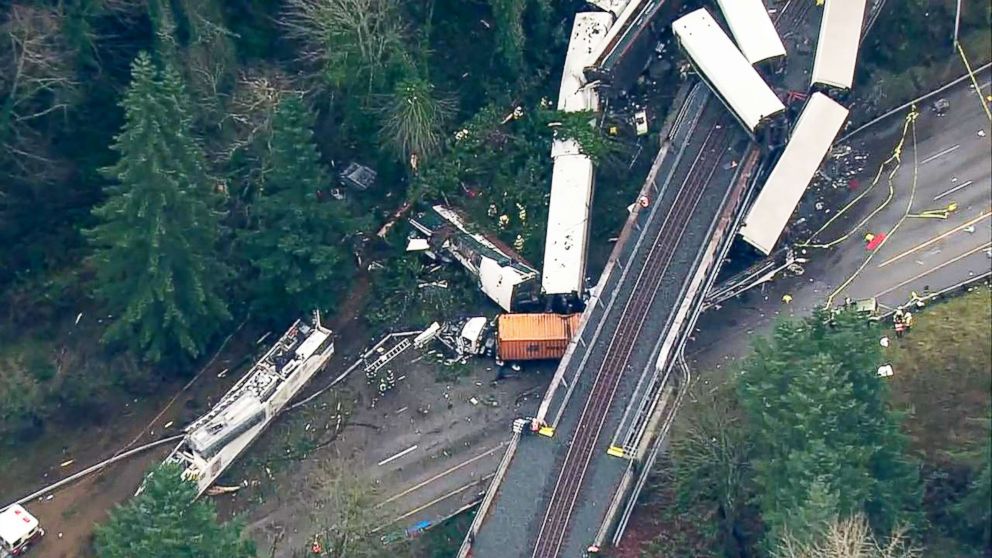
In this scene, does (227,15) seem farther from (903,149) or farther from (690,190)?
(903,149)

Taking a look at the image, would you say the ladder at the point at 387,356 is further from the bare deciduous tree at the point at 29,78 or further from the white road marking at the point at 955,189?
the white road marking at the point at 955,189

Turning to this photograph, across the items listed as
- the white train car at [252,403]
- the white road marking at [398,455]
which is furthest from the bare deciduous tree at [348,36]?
the white road marking at [398,455]

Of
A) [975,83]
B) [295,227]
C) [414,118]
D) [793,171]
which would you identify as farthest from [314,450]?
[975,83]

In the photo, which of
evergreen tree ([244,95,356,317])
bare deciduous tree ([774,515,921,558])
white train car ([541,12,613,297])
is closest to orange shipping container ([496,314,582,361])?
white train car ([541,12,613,297])

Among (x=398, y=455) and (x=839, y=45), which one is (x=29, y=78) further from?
(x=839, y=45)

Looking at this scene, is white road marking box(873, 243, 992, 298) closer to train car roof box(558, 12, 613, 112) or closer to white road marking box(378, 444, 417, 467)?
train car roof box(558, 12, 613, 112)

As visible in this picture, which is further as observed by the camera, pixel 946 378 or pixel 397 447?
pixel 397 447
